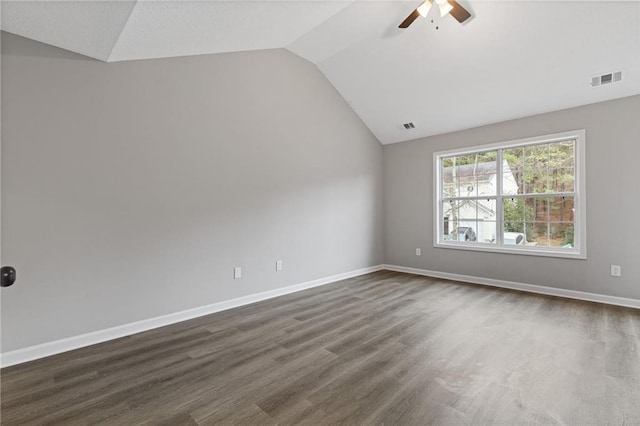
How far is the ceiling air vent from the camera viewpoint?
3.25m

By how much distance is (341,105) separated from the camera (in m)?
4.96

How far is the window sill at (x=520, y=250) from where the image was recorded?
3.83 m

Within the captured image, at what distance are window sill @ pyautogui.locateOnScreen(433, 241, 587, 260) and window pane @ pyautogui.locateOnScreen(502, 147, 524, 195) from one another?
2.74 ft

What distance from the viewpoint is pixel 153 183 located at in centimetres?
291

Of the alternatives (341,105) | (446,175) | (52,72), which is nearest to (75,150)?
(52,72)

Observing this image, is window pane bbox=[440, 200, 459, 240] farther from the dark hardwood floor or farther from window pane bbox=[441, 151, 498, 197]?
the dark hardwood floor

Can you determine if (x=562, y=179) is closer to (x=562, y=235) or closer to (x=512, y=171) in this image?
(x=512, y=171)

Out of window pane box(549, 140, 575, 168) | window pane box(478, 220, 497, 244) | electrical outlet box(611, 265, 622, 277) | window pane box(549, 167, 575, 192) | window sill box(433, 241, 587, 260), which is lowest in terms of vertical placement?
electrical outlet box(611, 265, 622, 277)

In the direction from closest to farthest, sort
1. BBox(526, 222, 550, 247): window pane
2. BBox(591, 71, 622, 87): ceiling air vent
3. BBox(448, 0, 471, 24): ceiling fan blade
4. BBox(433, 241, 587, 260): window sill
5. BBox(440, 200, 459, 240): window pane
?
1. BBox(448, 0, 471, 24): ceiling fan blade
2. BBox(591, 71, 622, 87): ceiling air vent
3. BBox(433, 241, 587, 260): window sill
4. BBox(526, 222, 550, 247): window pane
5. BBox(440, 200, 459, 240): window pane

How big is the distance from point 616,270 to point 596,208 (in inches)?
30.1

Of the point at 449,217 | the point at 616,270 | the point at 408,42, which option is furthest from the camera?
the point at 449,217

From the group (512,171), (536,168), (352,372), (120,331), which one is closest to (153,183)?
(120,331)

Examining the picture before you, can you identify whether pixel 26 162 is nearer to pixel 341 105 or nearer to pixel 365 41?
pixel 365 41

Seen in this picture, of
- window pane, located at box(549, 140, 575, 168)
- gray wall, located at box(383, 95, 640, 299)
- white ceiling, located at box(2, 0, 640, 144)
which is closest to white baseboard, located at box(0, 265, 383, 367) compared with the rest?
white ceiling, located at box(2, 0, 640, 144)
